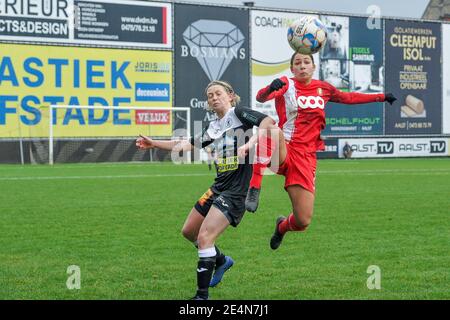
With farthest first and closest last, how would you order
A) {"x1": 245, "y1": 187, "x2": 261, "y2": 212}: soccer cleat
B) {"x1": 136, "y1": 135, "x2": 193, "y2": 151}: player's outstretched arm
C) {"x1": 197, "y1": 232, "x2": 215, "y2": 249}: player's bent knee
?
1. {"x1": 136, "y1": 135, "x2": 193, "y2": 151}: player's outstretched arm
2. {"x1": 245, "y1": 187, "x2": 261, "y2": 212}: soccer cleat
3. {"x1": 197, "y1": 232, "x2": 215, "y2": 249}: player's bent knee

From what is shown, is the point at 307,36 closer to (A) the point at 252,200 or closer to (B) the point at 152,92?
(A) the point at 252,200

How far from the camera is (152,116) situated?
39625mm

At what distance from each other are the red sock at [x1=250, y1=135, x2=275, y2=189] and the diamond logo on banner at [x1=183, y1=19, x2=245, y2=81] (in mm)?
33212

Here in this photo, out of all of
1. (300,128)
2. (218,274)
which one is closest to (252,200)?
(218,274)

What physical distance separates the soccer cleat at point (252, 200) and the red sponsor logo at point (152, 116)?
31.8 metres

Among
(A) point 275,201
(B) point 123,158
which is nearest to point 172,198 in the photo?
(A) point 275,201

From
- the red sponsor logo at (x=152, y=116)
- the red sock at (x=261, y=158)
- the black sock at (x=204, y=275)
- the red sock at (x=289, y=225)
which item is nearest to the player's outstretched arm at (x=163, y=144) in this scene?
the red sock at (x=261, y=158)

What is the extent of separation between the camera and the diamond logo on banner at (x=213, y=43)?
135 feet

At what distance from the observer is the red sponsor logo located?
3931 cm

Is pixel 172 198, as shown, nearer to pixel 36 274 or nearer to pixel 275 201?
pixel 275 201

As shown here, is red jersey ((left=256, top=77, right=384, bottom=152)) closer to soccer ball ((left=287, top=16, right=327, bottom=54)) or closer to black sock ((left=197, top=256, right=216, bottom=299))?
soccer ball ((left=287, top=16, right=327, bottom=54))

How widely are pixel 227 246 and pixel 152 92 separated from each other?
29403 mm

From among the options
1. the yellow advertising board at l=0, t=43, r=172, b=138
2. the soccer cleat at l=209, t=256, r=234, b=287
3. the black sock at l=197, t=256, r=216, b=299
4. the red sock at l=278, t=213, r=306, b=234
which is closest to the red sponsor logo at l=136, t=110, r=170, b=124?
the yellow advertising board at l=0, t=43, r=172, b=138

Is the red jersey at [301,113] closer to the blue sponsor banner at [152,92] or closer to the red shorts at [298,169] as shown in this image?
the red shorts at [298,169]
